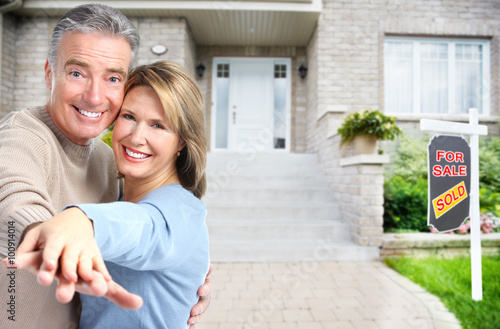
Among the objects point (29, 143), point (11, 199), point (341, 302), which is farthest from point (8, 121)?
point (341, 302)

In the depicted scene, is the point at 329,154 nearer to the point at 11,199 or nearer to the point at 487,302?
the point at 487,302

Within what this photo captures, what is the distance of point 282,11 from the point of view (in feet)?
18.7

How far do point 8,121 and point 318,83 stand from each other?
5783 mm

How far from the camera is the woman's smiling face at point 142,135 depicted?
84 cm

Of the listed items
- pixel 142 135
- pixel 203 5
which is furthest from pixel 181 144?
pixel 203 5

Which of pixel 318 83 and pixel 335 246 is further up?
pixel 318 83

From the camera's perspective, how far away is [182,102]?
0.85m

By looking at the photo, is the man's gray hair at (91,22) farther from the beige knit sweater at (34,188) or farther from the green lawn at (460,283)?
the green lawn at (460,283)

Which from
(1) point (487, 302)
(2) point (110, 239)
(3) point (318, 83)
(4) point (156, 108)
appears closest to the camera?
(2) point (110, 239)

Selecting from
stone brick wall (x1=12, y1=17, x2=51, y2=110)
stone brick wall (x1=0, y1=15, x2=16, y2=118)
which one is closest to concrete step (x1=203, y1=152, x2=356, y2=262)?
stone brick wall (x1=12, y1=17, x2=51, y2=110)

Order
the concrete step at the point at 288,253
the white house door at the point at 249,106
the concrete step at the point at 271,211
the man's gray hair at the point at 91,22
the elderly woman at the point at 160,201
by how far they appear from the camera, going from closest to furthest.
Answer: the elderly woman at the point at 160,201
the man's gray hair at the point at 91,22
the concrete step at the point at 288,253
the concrete step at the point at 271,211
the white house door at the point at 249,106

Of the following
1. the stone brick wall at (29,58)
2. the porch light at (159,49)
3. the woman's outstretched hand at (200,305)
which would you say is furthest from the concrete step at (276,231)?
the stone brick wall at (29,58)

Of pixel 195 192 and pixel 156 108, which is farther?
pixel 195 192

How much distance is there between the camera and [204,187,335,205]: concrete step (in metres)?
4.66
